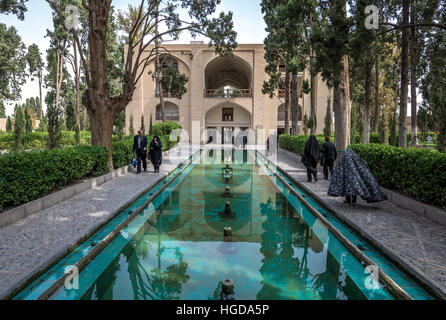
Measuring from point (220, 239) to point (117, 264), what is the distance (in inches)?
66.7

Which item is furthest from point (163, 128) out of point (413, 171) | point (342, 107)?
A: point (413, 171)

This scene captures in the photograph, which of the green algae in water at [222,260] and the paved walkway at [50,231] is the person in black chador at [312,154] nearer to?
the green algae in water at [222,260]

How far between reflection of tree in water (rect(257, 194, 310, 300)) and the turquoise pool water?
12mm

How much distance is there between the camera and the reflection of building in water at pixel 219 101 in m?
33.4

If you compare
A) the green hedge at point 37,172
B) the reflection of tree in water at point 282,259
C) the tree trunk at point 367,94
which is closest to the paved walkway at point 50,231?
the green hedge at point 37,172

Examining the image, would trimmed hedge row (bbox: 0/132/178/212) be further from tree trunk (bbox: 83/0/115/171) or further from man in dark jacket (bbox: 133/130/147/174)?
man in dark jacket (bbox: 133/130/147/174)

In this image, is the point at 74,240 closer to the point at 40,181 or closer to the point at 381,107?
the point at 40,181

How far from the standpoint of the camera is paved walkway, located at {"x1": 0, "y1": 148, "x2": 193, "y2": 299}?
3.83 metres

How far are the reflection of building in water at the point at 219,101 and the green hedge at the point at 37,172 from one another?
2540cm

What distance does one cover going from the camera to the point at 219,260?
4.37 meters

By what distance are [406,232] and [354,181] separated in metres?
1.65

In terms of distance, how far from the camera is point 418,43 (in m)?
24.0

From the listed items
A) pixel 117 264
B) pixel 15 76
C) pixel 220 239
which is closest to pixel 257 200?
pixel 220 239

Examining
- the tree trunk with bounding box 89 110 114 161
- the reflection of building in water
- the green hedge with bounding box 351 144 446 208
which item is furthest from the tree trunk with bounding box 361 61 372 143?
the tree trunk with bounding box 89 110 114 161
